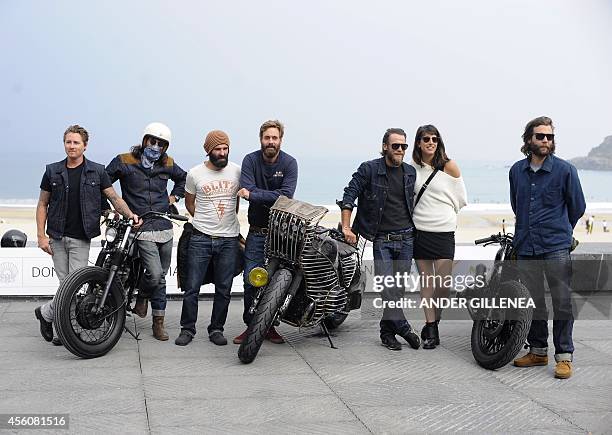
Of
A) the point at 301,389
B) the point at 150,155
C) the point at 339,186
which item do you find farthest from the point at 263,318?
the point at 339,186

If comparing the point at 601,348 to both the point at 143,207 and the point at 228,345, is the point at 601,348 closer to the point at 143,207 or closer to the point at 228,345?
the point at 228,345

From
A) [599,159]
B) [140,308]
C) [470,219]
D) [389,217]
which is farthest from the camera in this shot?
[599,159]

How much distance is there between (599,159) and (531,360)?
234ft

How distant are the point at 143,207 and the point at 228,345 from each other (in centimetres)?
120

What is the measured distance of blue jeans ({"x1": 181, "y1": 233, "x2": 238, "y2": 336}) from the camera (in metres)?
6.72

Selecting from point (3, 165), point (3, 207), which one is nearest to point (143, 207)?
point (3, 207)

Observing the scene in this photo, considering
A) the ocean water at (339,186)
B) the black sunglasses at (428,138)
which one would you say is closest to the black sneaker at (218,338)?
the black sunglasses at (428,138)

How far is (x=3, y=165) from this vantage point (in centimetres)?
7750

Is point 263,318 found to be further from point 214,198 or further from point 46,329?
point 46,329

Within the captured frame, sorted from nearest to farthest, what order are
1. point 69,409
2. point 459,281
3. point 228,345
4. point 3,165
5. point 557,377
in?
point 69,409 < point 557,377 < point 228,345 < point 459,281 < point 3,165

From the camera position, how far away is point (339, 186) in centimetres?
6044

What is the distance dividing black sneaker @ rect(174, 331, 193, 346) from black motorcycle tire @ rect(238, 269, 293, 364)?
721mm

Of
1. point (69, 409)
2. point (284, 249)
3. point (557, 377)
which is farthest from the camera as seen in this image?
point (284, 249)

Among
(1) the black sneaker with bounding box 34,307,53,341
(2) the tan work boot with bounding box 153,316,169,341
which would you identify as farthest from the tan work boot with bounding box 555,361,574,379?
(1) the black sneaker with bounding box 34,307,53,341
